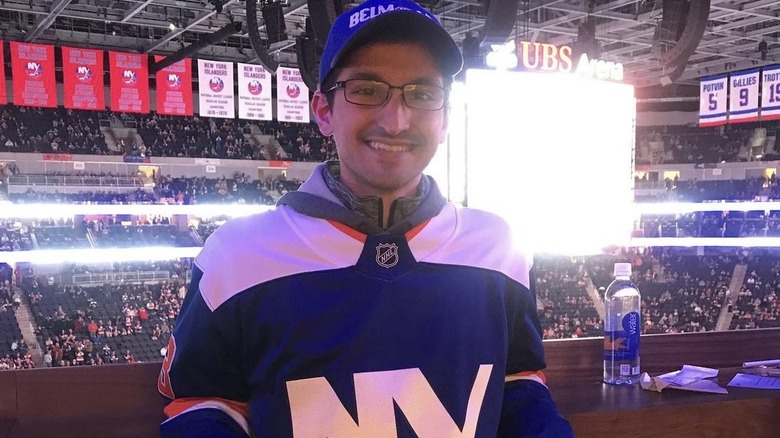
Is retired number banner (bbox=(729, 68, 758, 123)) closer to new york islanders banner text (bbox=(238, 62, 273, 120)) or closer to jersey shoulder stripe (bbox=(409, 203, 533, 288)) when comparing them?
new york islanders banner text (bbox=(238, 62, 273, 120))

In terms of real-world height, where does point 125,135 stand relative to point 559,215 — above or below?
above

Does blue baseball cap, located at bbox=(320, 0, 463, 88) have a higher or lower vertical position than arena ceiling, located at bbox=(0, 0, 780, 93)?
lower

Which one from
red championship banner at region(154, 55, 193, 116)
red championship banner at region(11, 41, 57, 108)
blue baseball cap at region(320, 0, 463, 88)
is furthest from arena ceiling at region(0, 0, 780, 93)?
blue baseball cap at region(320, 0, 463, 88)

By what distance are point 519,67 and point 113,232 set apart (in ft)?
32.5

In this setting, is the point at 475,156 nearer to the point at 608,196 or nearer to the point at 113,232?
the point at 608,196

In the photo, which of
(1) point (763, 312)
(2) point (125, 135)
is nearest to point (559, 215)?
(1) point (763, 312)

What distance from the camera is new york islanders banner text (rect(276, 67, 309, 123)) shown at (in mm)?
10868

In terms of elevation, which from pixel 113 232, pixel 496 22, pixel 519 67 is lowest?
pixel 113 232

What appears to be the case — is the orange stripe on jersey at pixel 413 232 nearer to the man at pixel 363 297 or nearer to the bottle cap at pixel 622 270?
the man at pixel 363 297

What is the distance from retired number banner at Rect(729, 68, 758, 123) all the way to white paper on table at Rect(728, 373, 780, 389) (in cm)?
1223

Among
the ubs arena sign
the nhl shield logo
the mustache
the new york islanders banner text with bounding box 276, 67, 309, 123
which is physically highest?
the new york islanders banner text with bounding box 276, 67, 309, 123

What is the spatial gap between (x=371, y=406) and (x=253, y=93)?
408 inches

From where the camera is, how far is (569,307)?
10.5m

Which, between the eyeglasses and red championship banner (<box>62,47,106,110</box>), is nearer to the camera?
the eyeglasses
